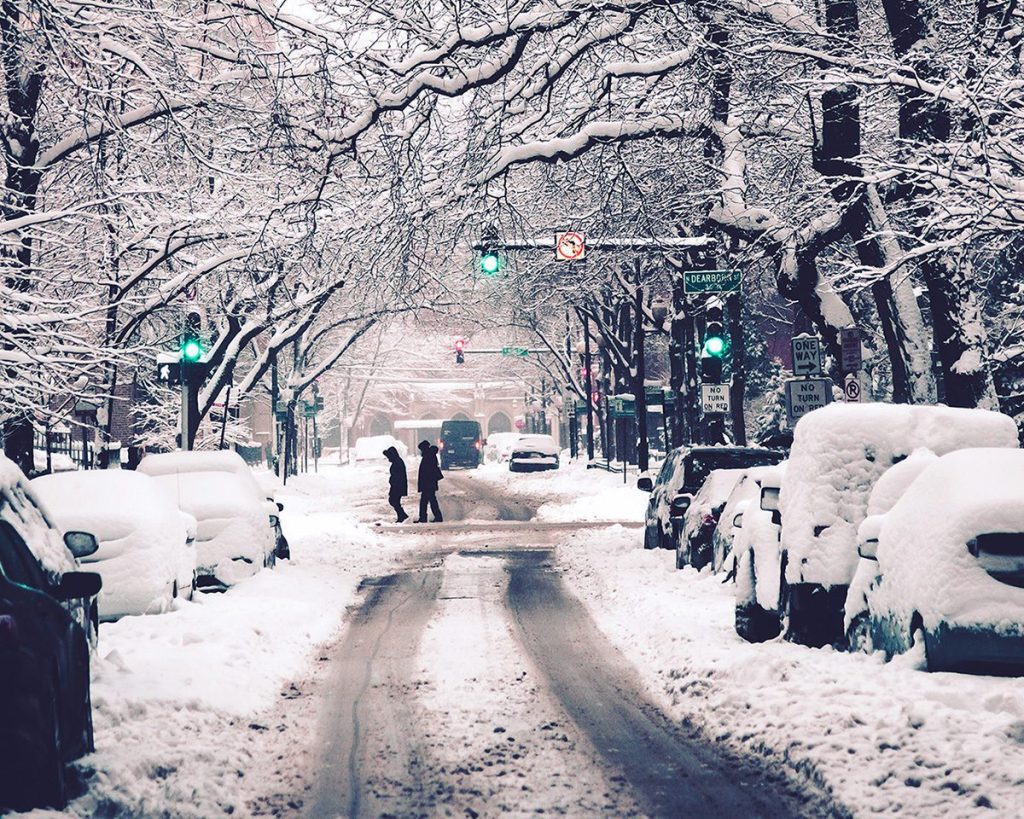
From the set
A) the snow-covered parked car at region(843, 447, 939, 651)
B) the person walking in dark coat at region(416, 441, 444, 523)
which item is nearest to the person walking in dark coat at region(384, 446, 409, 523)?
the person walking in dark coat at region(416, 441, 444, 523)

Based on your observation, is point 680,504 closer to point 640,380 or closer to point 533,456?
point 640,380

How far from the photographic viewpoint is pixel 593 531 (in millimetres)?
26531

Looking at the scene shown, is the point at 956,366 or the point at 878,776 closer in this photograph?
the point at 878,776

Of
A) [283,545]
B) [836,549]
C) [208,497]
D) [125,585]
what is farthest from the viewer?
[283,545]

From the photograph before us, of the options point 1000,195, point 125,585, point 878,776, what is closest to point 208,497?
point 125,585

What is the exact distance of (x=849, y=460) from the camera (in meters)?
10.5

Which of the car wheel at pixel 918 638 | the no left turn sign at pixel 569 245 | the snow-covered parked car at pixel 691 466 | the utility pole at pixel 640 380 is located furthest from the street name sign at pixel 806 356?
the utility pole at pixel 640 380

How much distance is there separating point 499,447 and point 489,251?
7411 cm

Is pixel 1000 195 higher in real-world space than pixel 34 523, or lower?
higher

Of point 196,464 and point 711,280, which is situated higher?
point 711,280

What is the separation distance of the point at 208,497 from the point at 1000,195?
9.58 meters

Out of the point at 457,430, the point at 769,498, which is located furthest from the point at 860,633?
the point at 457,430

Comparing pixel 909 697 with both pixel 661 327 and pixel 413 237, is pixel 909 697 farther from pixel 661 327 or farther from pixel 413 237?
pixel 661 327

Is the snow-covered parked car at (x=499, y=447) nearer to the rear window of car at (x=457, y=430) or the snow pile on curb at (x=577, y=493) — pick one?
the rear window of car at (x=457, y=430)
